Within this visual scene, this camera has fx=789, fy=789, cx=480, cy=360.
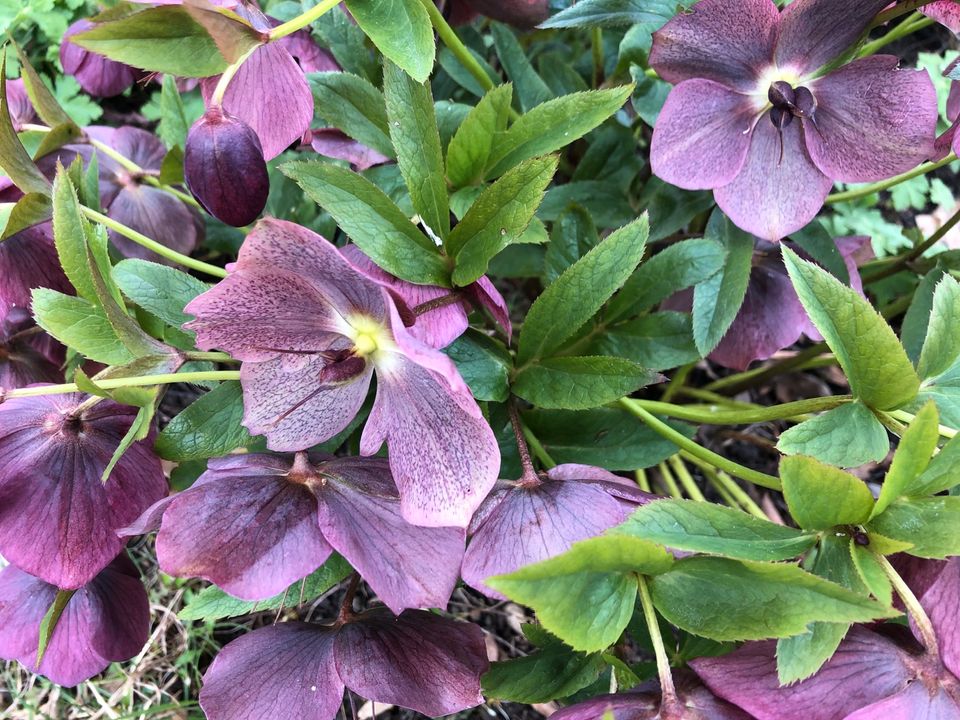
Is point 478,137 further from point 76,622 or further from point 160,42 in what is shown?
point 76,622

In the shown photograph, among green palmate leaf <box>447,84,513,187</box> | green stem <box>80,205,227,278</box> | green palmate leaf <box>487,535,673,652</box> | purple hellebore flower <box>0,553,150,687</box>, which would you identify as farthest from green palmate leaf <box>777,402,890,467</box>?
purple hellebore flower <box>0,553,150,687</box>

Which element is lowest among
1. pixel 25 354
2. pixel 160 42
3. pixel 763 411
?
pixel 25 354

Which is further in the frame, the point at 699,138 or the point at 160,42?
the point at 699,138

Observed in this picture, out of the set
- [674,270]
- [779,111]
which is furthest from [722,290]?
[779,111]

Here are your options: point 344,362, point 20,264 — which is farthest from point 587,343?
point 20,264

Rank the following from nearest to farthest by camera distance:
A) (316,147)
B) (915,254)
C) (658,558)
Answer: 1. (658,558)
2. (316,147)
3. (915,254)

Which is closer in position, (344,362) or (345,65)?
(344,362)

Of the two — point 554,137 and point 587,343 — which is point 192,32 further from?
point 587,343

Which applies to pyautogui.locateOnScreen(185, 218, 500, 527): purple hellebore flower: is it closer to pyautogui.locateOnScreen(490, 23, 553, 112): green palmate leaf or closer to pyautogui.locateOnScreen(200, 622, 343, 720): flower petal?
pyautogui.locateOnScreen(200, 622, 343, 720): flower petal
